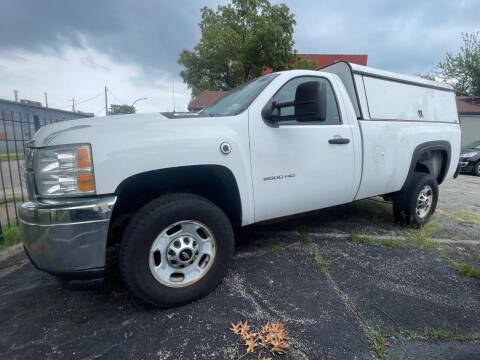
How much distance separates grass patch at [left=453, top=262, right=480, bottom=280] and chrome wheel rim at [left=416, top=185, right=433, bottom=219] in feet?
3.36

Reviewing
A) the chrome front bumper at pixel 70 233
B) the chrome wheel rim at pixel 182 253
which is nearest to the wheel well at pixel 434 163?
the chrome wheel rim at pixel 182 253

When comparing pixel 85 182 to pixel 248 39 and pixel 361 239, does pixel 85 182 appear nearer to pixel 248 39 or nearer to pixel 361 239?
pixel 361 239

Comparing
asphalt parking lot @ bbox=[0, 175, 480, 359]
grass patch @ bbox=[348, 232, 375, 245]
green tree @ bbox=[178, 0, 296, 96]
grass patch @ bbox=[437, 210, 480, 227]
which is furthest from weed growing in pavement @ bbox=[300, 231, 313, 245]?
green tree @ bbox=[178, 0, 296, 96]

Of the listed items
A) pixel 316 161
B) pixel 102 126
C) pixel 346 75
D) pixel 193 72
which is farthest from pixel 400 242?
pixel 193 72

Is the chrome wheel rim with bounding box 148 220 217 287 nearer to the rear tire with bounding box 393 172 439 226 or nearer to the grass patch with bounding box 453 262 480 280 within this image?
the grass patch with bounding box 453 262 480 280

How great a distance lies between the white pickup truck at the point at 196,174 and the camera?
1.55 m

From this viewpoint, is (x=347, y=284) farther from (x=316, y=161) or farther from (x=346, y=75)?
(x=346, y=75)

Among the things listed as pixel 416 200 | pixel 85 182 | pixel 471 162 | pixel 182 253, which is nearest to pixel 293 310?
pixel 182 253

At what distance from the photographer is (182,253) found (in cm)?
185

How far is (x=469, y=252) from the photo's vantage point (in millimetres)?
2857

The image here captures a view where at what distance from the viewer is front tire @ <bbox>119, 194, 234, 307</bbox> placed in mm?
1684

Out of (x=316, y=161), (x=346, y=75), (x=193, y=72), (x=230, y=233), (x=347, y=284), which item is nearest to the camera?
(x=230, y=233)

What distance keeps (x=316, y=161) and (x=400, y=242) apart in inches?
65.3

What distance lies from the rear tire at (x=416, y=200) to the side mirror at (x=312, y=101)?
82.3 inches
